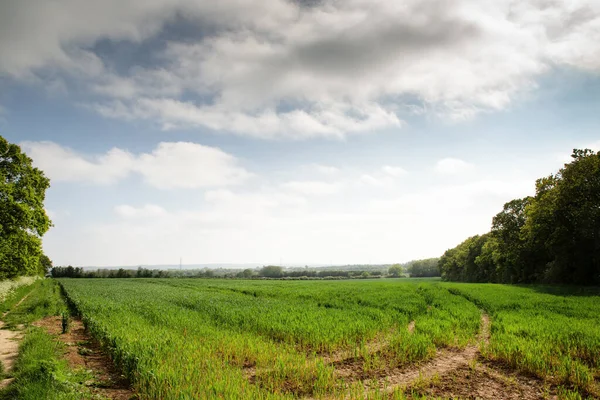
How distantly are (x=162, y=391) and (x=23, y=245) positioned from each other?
25403 mm

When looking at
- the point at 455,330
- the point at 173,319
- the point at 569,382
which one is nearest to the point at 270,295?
the point at 173,319

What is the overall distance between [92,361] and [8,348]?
4264mm

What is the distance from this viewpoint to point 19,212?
23.1 meters

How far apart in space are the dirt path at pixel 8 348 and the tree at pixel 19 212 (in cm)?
849

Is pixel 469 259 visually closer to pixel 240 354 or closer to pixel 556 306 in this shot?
pixel 556 306

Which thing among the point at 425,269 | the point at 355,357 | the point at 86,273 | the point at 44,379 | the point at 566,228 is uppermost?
the point at 566,228

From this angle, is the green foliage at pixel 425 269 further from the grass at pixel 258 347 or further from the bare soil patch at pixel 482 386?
the bare soil patch at pixel 482 386

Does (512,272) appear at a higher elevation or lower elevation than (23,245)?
lower

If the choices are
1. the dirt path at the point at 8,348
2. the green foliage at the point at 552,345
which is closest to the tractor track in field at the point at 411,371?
the green foliage at the point at 552,345

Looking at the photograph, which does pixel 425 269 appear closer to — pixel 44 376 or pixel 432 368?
pixel 432 368

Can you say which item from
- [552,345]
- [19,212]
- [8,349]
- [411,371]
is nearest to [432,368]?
[411,371]

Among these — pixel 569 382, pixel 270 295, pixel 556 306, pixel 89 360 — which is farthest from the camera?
pixel 270 295

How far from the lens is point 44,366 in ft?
30.5

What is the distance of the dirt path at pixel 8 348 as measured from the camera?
10.2 m
